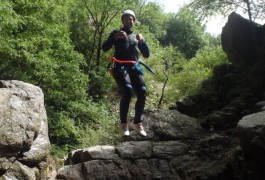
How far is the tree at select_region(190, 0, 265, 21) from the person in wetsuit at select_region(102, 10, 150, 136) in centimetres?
1635

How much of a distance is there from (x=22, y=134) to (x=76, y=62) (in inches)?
347

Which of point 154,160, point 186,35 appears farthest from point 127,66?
point 186,35

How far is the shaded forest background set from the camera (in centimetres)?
1457

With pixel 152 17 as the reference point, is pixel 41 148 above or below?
below

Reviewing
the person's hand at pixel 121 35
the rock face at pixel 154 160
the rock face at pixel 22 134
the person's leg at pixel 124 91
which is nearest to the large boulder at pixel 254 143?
the rock face at pixel 154 160

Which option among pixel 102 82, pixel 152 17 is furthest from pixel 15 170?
pixel 152 17

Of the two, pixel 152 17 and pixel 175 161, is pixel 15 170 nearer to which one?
pixel 175 161

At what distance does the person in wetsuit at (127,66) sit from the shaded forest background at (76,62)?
12.1ft

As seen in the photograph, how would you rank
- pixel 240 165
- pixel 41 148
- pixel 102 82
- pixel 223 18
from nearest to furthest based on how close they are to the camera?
pixel 240 165 < pixel 41 148 < pixel 102 82 < pixel 223 18

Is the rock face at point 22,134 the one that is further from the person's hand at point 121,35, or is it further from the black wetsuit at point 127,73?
the person's hand at point 121,35

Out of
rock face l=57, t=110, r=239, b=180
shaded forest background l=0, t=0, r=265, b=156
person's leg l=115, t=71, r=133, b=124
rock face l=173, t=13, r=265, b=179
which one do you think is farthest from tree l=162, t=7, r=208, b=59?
person's leg l=115, t=71, r=133, b=124

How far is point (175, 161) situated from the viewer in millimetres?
7430

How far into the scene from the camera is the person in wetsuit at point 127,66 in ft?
22.7

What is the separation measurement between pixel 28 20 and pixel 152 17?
13.4 m
